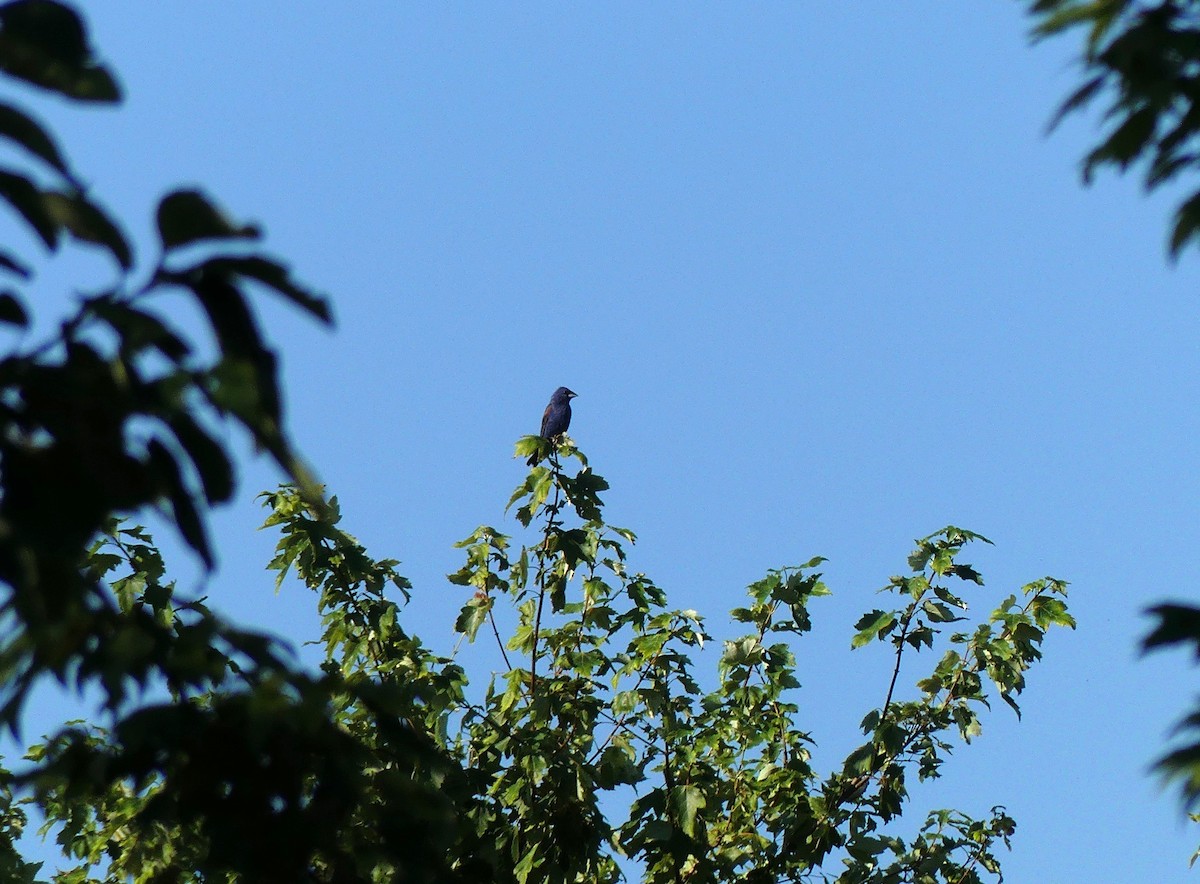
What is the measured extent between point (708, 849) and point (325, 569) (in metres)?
2.46

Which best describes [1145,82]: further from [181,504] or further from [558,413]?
[558,413]

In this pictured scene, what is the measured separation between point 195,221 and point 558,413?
13.4 m

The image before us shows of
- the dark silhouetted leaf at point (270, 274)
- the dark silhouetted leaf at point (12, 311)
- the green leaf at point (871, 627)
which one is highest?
the green leaf at point (871, 627)

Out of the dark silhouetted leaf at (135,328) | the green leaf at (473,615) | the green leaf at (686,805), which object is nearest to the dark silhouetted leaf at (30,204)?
the dark silhouetted leaf at (135,328)

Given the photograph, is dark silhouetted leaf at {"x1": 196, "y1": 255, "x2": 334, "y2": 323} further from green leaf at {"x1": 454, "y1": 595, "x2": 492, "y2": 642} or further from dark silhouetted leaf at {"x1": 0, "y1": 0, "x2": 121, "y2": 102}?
green leaf at {"x1": 454, "y1": 595, "x2": 492, "y2": 642}

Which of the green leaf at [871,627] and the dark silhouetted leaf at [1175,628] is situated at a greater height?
the green leaf at [871,627]

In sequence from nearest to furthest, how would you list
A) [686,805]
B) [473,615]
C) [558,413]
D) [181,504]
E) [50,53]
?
[50,53] < [181,504] < [686,805] < [473,615] < [558,413]

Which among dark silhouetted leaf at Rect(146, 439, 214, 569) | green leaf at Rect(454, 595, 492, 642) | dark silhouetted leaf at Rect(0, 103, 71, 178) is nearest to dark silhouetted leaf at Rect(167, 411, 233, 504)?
dark silhouetted leaf at Rect(146, 439, 214, 569)

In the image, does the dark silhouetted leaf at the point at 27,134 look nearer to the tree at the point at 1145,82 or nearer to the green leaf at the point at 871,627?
the tree at the point at 1145,82

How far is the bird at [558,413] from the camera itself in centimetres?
1491

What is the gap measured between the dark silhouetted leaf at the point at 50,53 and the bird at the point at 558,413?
1299cm

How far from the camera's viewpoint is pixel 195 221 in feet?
5.46

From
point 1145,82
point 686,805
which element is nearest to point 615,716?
point 686,805

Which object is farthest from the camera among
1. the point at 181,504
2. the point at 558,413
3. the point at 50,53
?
the point at 558,413
